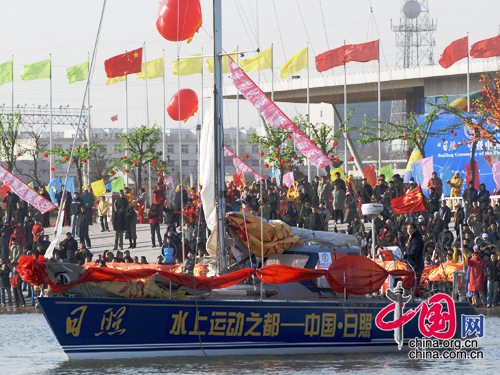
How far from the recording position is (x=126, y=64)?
44094mm

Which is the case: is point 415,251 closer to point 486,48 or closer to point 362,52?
point 486,48

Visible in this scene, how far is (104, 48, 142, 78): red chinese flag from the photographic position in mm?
43969

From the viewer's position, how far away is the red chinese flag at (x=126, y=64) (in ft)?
144

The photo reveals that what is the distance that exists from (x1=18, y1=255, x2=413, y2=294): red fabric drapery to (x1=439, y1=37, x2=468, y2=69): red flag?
1254 inches

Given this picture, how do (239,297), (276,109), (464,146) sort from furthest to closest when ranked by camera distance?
(464,146), (276,109), (239,297)

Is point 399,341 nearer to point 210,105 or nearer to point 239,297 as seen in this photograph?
point 239,297

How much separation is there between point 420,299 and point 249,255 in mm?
3870

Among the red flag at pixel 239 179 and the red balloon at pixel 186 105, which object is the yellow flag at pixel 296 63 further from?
the red balloon at pixel 186 105

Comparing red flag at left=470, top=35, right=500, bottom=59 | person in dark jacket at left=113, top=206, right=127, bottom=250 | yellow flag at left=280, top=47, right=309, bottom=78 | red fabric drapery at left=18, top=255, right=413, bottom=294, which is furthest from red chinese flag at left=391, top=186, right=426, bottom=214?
yellow flag at left=280, top=47, right=309, bottom=78

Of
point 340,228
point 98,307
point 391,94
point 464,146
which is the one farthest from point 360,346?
point 391,94

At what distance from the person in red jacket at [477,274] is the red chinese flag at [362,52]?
82.5 feet

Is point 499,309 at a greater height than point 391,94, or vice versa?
point 391,94

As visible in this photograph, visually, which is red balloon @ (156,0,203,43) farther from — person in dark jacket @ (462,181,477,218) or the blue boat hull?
person in dark jacket @ (462,181,477,218)

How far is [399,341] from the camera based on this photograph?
52.3ft
